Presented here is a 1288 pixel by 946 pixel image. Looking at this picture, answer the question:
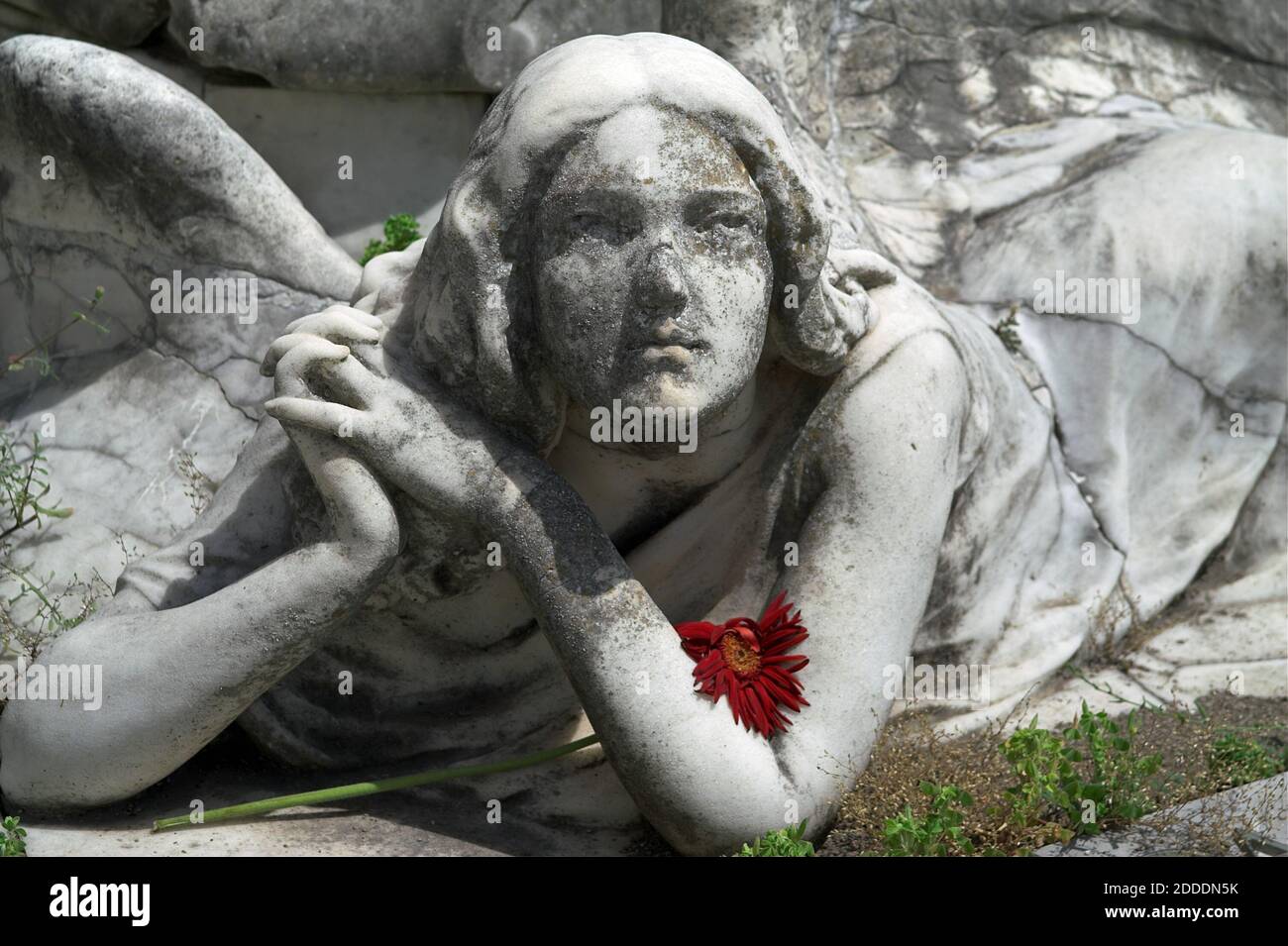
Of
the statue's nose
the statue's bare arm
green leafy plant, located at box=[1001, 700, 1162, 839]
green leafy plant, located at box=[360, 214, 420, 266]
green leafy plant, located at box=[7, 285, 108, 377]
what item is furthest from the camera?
green leafy plant, located at box=[360, 214, 420, 266]

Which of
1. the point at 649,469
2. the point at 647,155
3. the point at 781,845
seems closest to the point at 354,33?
the point at 649,469

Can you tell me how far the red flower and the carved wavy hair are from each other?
1.70 ft

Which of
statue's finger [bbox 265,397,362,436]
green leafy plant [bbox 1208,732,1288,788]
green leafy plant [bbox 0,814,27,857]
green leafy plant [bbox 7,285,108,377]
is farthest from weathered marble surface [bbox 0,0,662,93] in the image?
green leafy plant [bbox 1208,732,1288,788]

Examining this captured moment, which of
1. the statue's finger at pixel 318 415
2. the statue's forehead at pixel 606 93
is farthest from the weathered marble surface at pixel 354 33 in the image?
the statue's finger at pixel 318 415

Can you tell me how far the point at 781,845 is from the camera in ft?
11.2

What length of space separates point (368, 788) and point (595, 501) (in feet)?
2.46

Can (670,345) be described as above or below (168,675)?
above

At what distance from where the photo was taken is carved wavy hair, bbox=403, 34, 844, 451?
334cm

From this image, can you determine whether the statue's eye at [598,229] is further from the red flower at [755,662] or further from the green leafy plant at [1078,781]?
the green leafy plant at [1078,781]

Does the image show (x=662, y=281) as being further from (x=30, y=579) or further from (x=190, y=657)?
(x=30, y=579)

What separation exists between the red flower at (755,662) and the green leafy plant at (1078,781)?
47 centimetres

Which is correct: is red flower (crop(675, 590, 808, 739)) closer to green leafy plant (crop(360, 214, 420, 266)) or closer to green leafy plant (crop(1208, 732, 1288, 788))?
green leafy plant (crop(1208, 732, 1288, 788))

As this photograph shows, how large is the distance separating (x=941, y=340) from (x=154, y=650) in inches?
67.7

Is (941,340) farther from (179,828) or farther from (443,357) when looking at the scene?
(179,828)
